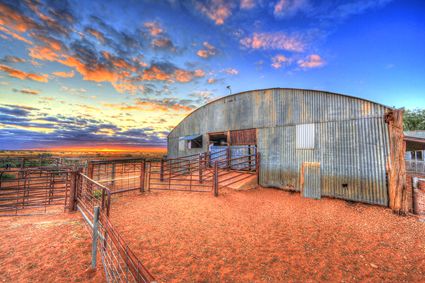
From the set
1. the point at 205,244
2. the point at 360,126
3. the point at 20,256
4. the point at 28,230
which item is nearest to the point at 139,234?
the point at 205,244

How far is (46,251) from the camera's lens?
3.92m

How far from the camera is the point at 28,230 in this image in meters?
4.87

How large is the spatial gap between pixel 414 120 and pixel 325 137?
38.6 m

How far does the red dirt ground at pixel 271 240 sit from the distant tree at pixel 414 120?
3869cm

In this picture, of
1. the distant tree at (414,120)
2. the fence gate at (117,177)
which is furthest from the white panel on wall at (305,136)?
the distant tree at (414,120)

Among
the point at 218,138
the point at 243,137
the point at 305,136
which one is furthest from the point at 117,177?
the point at 305,136

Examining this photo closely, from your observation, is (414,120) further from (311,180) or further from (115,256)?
(115,256)

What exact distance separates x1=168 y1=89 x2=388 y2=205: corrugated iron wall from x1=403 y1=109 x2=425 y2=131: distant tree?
121 feet

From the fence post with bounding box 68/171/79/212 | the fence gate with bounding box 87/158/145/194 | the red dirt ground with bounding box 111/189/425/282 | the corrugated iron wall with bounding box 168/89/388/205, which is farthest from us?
the fence gate with bounding box 87/158/145/194

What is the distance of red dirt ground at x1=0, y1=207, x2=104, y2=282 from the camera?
3234mm

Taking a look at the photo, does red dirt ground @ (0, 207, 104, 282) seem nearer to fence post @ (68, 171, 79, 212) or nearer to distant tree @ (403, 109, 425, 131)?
fence post @ (68, 171, 79, 212)

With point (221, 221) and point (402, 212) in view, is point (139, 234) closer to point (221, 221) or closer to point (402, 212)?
point (221, 221)

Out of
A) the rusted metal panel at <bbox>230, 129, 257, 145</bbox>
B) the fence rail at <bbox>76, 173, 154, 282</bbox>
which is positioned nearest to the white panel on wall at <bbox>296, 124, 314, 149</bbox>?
the rusted metal panel at <bbox>230, 129, 257, 145</bbox>

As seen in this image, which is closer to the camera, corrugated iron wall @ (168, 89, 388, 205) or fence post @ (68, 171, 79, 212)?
fence post @ (68, 171, 79, 212)
